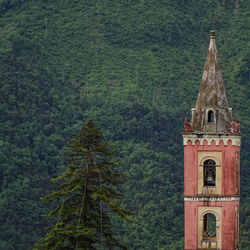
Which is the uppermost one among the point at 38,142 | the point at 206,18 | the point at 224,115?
the point at 206,18

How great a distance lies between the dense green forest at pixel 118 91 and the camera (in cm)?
7769

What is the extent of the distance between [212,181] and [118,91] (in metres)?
66.6

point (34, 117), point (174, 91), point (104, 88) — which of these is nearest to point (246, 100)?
point (174, 91)

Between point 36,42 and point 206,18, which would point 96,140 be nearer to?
point 36,42

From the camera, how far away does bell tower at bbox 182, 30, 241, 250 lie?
35281mm

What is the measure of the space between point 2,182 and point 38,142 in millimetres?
8899

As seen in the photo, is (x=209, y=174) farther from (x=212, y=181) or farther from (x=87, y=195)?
(x=87, y=195)

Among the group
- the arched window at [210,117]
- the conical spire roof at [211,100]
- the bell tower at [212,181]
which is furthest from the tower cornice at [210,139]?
the arched window at [210,117]

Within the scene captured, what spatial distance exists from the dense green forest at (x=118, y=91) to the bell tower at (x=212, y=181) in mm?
33057

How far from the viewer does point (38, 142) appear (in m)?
86.9

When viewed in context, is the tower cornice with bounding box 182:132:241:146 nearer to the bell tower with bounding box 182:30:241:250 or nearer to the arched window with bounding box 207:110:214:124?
the bell tower with bounding box 182:30:241:250

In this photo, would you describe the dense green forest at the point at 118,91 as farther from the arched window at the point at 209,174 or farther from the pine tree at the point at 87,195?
the pine tree at the point at 87,195

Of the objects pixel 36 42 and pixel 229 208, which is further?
pixel 36 42

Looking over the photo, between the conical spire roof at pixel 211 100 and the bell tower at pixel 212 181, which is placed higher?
the conical spire roof at pixel 211 100
